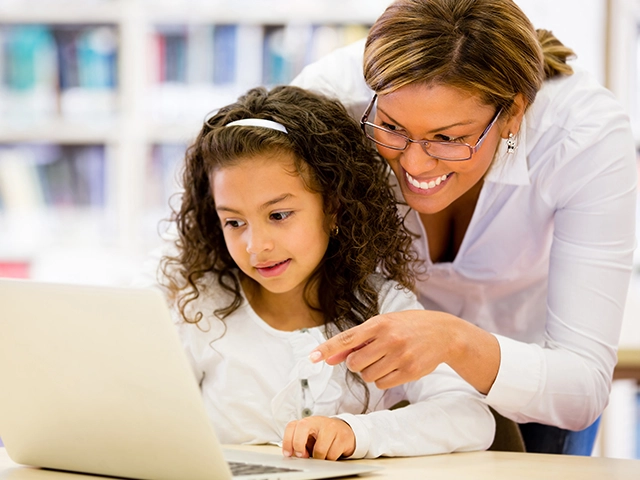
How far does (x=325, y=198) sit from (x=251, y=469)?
67 centimetres

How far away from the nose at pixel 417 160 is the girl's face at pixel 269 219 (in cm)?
21

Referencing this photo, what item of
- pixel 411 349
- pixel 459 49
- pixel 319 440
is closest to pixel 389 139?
pixel 459 49

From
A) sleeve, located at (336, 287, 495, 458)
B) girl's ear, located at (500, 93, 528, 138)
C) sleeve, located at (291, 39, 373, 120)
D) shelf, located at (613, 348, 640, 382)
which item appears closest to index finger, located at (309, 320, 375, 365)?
sleeve, located at (336, 287, 495, 458)

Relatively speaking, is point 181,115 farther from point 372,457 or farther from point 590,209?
point 372,457

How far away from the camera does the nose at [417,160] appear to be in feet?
4.29

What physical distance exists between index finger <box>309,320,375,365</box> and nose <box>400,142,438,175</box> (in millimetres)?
343

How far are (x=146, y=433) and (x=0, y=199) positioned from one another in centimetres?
241

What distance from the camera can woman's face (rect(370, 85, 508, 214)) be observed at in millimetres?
1267

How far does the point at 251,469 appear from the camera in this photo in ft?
2.92

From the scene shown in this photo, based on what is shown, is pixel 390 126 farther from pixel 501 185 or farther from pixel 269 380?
pixel 269 380

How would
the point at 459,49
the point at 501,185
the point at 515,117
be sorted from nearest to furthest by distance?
the point at 459,49, the point at 515,117, the point at 501,185

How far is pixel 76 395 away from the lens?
91 cm

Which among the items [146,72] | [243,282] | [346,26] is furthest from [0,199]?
[243,282]

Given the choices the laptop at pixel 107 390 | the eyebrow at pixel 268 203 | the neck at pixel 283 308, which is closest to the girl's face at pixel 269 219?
the eyebrow at pixel 268 203
